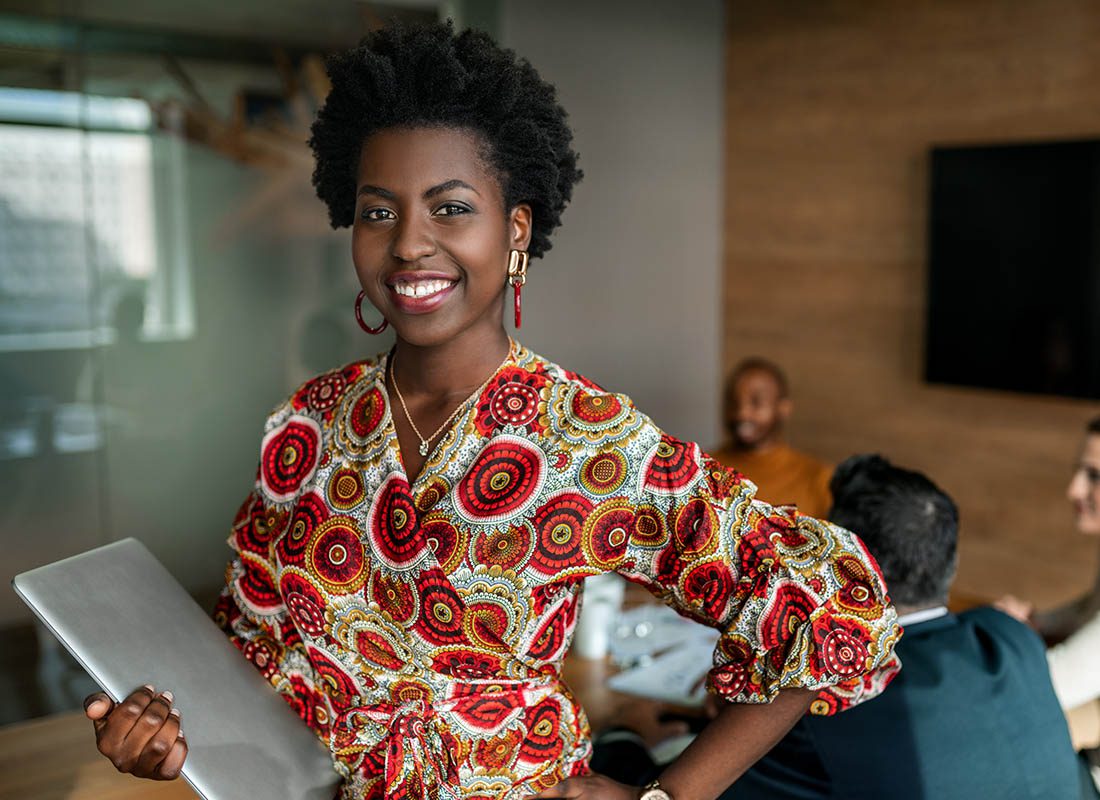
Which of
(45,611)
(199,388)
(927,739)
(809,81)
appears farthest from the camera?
(809,81)

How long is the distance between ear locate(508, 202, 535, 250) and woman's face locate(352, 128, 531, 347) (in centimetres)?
2

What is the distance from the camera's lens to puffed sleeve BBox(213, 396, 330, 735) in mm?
1140

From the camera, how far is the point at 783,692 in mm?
Answer: 1037

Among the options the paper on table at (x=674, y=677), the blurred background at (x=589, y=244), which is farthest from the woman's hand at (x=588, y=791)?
the blurred background at (x=589, y=244)

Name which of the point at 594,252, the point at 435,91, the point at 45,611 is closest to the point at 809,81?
the point at 594,252

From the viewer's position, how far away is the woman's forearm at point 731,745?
1.04 m

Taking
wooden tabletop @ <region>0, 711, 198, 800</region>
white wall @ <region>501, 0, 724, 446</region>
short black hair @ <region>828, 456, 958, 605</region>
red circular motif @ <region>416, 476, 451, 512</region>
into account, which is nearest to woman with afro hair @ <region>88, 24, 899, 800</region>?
red circular motif @ <region>416, 476, 451, 512</region>

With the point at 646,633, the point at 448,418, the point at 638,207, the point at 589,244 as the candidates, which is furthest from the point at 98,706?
the point at 638,207

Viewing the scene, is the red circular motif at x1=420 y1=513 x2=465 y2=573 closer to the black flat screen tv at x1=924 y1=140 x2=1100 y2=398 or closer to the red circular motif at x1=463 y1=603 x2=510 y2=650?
the red circular motif at x1=463 y1=603 x2=510 y2=650

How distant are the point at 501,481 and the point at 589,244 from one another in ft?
11.7

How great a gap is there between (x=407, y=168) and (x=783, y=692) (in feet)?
1.94

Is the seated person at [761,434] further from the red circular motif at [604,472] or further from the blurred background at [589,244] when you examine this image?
the red circular motif at [604,472]

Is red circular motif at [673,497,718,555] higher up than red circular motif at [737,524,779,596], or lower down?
higher up

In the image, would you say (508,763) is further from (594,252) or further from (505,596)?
(594,252)
